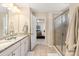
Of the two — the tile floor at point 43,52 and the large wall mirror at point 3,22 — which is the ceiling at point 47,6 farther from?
the tile floor at point 43,52

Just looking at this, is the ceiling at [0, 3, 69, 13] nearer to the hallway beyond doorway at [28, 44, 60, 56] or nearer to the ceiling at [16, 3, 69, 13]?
the ceiling at [16, 3, 69, 13]

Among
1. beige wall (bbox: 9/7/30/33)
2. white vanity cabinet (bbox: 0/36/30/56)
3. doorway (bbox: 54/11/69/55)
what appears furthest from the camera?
beige wall (bbox: 9/7/30/33)

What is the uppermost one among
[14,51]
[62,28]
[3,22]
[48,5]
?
[48,5]

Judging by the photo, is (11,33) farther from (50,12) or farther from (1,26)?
(50,12)

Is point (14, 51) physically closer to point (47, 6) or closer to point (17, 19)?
point (47, 6)

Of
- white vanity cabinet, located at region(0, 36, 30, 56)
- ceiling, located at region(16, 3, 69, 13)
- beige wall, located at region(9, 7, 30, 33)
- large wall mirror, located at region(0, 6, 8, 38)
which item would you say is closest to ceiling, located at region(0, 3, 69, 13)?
ceiling, located at region(16, 3, 69, 13)

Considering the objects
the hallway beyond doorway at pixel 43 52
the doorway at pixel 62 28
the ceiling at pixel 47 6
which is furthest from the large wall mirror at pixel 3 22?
the doorway at pixel 62 28

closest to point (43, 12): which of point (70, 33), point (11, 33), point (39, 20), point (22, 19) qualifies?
point (39, 20)

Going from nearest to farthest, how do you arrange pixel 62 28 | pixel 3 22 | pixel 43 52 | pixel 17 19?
pixel 43 52 < pixel 3 22 < pixel 17 19 < pixel 62 28

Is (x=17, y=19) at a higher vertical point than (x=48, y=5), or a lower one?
lower

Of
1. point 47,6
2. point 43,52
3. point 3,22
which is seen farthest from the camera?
point 3,22

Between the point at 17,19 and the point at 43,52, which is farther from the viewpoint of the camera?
the point at 17,19

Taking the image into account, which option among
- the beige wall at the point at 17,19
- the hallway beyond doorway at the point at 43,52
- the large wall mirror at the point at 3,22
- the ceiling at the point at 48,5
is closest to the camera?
the ceiling at the point at 48,5

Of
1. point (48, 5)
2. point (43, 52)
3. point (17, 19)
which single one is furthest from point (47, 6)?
point (17, 19)
